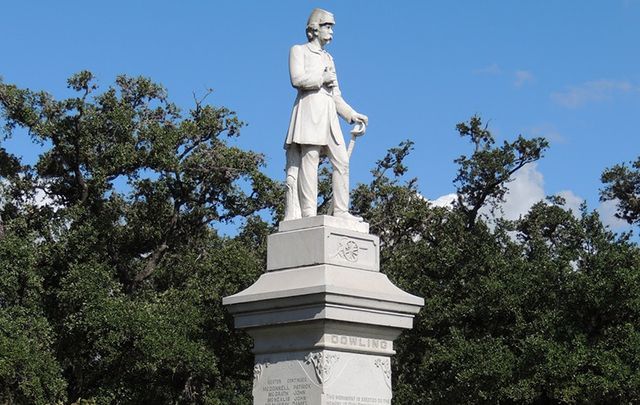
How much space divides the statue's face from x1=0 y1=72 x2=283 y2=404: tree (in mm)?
15503

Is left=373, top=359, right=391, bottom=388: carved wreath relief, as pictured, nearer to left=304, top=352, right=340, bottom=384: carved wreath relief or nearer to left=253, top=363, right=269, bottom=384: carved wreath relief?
left=304, top=352, right=340, bottom=384: carved wreath relief

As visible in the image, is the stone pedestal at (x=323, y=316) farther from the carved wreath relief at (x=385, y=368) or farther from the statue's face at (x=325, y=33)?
the statue's face at (x=325, y=33)

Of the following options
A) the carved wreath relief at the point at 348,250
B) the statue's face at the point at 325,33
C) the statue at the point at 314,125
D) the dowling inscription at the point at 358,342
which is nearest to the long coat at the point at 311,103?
the statue at the point at 314,125

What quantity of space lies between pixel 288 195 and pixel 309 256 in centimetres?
114

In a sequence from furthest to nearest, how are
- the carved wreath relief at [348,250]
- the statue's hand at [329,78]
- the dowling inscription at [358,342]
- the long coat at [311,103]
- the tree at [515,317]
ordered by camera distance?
the tree at [515,317]
the statue's hand at [329,78]
the long coat at [311,103]
the carved wreath relief at [348,250]
the dowling inscription at [358,342]

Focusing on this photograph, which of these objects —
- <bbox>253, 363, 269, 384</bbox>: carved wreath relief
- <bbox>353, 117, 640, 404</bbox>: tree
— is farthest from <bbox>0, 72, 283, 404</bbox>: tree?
<bbox>253, 363, 269, 384</bbox>: carved wreath relief

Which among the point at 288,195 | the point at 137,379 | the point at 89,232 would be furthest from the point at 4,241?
the point at 288,195

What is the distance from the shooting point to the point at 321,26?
15875mm

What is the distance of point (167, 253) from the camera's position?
37438 millimetres

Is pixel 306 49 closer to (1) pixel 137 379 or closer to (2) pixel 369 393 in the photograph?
(2) pixel 369 393

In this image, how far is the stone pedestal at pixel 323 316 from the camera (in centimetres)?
1440

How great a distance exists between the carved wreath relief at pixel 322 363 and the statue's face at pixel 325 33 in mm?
4192

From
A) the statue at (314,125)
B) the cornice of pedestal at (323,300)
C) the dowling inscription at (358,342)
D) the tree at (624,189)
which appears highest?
the tree at (624,189)

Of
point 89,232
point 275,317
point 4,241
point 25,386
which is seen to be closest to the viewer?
point 275,317
